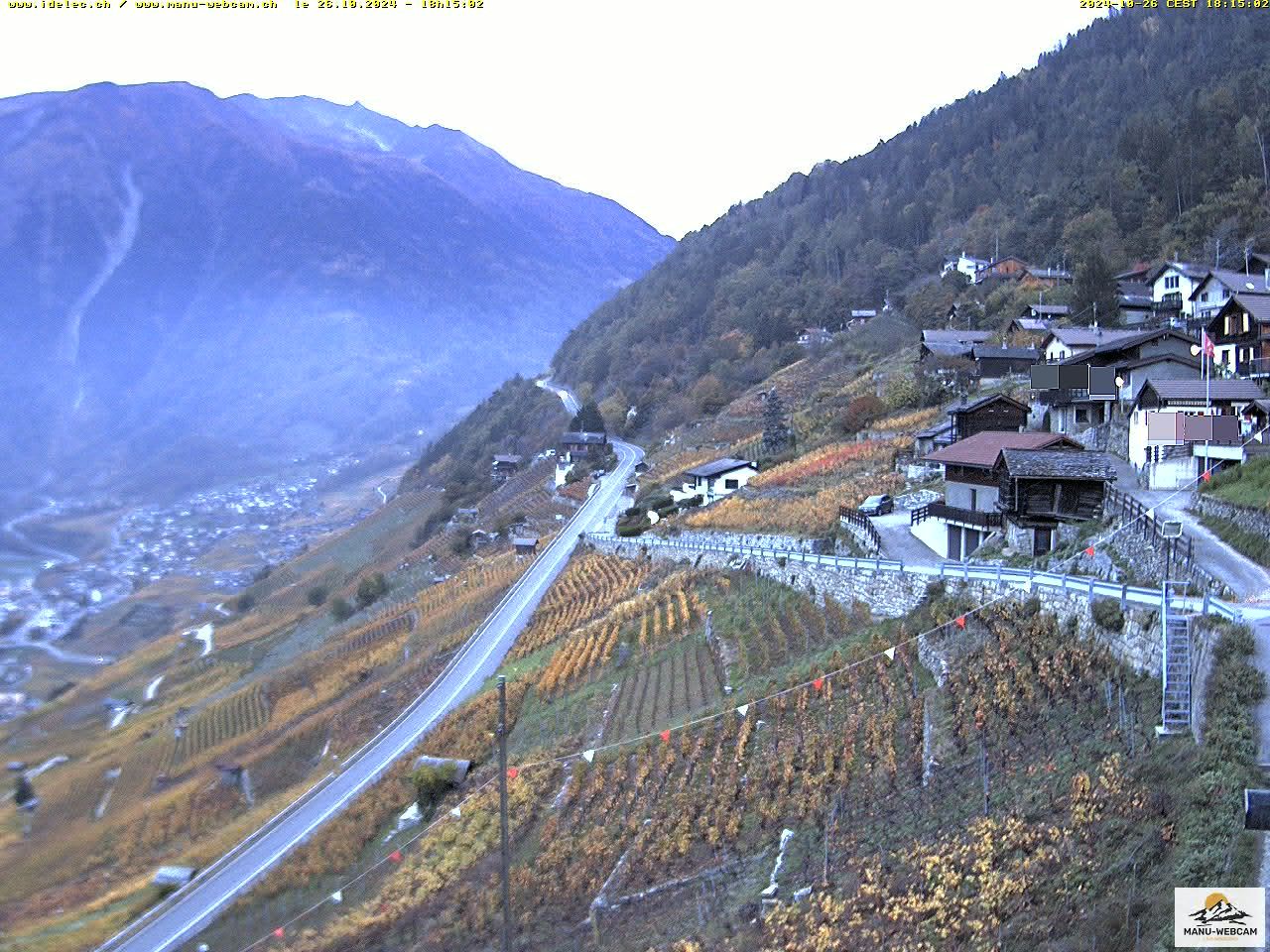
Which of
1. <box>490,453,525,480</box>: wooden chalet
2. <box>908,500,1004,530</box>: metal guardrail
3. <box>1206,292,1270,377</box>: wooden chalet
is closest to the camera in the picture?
<box>908,500,1004,530</box>: metal guardrail

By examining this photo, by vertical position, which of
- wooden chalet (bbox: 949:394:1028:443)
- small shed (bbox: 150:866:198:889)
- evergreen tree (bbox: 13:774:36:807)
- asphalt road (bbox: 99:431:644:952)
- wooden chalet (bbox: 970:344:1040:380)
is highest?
wooden chalet (bbox: 970:344:1040:380)

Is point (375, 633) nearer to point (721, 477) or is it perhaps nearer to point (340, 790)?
point (721, 477)

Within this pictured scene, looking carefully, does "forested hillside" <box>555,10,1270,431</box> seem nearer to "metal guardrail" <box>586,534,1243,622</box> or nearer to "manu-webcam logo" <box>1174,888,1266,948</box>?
"metal guardrail" <box>586,534,1243,622</box>

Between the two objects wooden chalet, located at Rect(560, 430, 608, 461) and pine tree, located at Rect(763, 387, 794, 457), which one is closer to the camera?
pine tree, located at Rect(763, 387, 794, 457)

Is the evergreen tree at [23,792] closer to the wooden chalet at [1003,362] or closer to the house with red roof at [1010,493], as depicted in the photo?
the house with red roof at [1010,493]

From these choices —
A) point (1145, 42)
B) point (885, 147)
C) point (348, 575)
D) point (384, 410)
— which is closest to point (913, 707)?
point (348, 575)

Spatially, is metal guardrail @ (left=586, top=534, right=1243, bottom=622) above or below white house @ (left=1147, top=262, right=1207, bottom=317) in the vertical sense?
below

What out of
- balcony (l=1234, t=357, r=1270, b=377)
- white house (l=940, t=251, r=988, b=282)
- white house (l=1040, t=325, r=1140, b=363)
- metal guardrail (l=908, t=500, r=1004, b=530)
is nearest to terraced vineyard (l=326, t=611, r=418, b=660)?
metal guardrail (l=908, t=500, r=1004, b=530)
